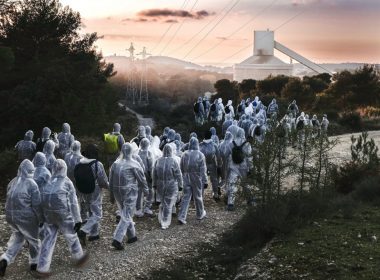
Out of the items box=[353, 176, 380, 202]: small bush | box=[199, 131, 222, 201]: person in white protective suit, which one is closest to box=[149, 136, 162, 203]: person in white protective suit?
box=[199, 131, 222, 201]: person in white protective suit

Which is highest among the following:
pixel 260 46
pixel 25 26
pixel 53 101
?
pixel 260 46

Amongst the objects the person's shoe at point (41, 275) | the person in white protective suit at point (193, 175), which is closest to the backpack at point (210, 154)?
the person in white protective suit at point (193, 175)

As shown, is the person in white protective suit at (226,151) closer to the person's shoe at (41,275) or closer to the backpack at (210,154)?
the backpack at (210,154)

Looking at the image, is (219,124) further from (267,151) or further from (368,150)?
(267,151)

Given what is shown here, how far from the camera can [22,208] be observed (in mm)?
8664

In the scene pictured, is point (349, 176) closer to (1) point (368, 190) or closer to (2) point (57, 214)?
(1) point (368, 190)

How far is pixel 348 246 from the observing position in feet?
30.0

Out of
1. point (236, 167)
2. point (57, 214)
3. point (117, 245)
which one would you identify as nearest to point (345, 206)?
point (236, 167)

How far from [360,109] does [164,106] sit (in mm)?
24769

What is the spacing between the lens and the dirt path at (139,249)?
357 inches

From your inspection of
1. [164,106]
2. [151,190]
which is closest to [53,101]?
[151,190]

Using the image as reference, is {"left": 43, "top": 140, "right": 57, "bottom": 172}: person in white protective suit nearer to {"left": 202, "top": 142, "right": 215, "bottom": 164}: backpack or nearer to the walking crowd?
the walking crowd

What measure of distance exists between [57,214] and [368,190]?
7.67 metres

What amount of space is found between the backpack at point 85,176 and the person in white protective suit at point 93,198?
0.11ft
